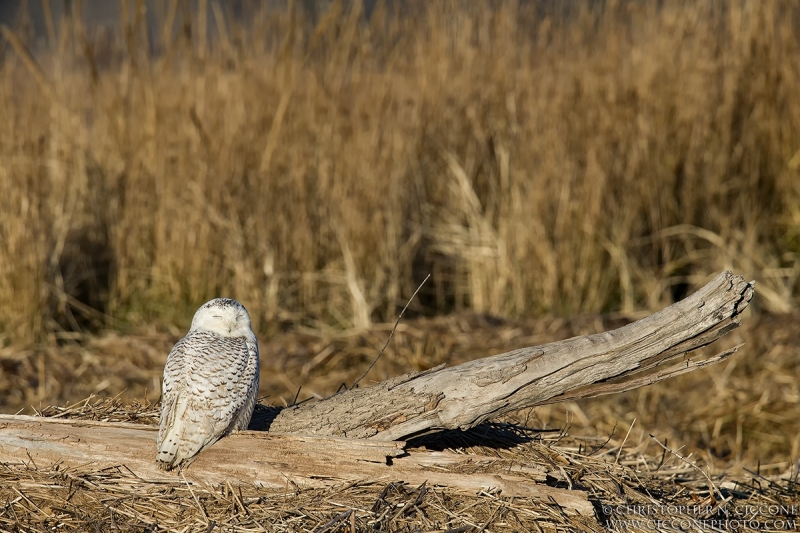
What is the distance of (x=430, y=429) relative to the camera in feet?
8.27

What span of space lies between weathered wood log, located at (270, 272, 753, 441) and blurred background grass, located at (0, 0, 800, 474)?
2517 mm

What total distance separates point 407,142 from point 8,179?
2.49 metres

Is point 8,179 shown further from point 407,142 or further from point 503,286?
point 503,286

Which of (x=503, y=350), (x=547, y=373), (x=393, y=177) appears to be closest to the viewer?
(x=547, y=373)

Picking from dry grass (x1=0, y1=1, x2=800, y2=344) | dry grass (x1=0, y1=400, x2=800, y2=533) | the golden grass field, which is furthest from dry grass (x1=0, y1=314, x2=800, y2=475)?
dry grass (x1=0, y1=400, x2=800, y2=533)

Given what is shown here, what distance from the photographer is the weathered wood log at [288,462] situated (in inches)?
96.7

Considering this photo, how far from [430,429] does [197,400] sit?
0.67 m

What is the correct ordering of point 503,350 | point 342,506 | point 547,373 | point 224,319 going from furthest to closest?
1. point 503,350
2. point 224,319
3. point 547,373
4. point 342,506

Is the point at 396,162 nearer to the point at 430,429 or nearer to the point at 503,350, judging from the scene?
the point at 503,350

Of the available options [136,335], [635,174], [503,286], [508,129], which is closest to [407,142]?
[508,129]

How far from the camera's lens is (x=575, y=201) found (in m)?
5.69

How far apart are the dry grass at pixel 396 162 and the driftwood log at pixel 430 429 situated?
2.91m

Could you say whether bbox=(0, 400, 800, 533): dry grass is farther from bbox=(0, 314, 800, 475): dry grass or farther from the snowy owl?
bbox=(0, 314, 800, 475): dry grass

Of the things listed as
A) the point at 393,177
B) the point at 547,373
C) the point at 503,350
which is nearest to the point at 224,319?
the point at 547,373
